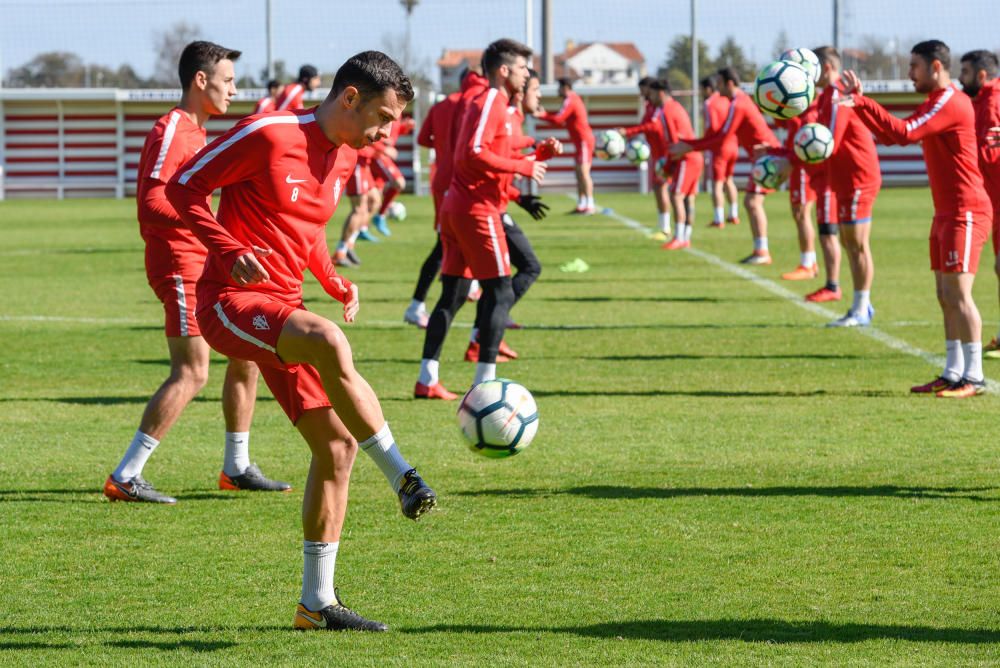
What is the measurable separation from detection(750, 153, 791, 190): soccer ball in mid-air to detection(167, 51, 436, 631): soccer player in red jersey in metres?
11.8

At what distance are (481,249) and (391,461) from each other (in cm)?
488

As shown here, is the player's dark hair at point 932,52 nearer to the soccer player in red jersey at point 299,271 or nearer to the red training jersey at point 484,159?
the red training jersey at point 484,159

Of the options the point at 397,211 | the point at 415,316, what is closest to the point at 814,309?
the point at 415,316

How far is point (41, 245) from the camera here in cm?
2541

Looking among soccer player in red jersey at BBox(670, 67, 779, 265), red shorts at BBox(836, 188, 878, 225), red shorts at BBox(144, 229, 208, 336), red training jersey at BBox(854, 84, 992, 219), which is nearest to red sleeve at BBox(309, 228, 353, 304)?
red shorts at BBox(144, 229, 208, 336)

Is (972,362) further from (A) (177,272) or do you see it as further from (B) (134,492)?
(B) (134,492)

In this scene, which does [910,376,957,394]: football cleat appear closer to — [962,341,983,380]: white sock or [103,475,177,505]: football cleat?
[962,341,983,380]: white sock

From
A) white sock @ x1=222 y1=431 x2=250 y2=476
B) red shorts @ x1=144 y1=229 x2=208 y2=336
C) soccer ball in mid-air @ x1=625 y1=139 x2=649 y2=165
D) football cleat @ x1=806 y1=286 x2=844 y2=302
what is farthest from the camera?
soccer ball in mid-air @ x1=625 y1=139 x2=649 y2=165

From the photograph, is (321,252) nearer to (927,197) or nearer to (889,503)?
(889,503)

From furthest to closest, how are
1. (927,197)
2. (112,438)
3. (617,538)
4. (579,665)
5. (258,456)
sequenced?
(927,197)
(112,438)
(258,456)
(617,538)
(579,665)

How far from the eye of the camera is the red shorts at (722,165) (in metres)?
25.5

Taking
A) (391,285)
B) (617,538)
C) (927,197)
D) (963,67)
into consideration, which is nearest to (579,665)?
(617,538)

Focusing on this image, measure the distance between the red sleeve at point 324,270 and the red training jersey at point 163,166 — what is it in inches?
62.2

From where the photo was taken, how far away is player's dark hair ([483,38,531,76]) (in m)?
9.41
